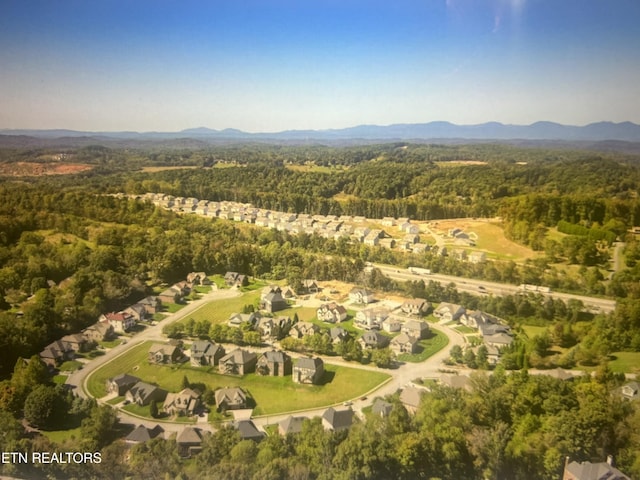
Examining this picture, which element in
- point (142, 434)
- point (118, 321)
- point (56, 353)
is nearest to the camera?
point (142, 434)

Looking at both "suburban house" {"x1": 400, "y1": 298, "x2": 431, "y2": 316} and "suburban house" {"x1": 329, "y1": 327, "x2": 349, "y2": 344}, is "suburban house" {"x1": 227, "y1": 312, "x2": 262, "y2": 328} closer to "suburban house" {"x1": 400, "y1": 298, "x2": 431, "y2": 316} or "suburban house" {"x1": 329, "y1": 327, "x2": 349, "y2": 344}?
"suburban house" {"x1": 329, "y1": 327, "x2": 349, "y2": 344}

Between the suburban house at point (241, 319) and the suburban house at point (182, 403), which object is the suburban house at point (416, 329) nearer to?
the suburban house at point (241, 319)

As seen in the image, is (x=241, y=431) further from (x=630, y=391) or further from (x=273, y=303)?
(x=630, y=391)

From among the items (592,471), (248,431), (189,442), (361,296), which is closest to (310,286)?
(361,296)

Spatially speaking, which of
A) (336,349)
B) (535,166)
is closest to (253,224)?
(336,349)

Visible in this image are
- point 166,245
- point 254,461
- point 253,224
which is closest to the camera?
point 254,461

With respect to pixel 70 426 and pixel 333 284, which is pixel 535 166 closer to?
pixel 333 284
